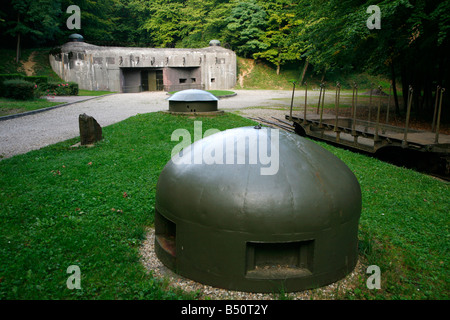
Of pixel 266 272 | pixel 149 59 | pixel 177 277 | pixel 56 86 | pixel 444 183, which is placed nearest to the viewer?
pixel 266 272

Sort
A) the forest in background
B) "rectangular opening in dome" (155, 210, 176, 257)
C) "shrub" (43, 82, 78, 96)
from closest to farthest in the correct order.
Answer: "rectangular opening in dome" (155, 210, 176, 257), the forest in background, "shrub" (43, 82, 78, 96)

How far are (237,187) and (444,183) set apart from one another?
8.07 meters

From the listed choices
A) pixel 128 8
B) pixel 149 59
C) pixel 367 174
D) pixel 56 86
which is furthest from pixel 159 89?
pixel 367 174

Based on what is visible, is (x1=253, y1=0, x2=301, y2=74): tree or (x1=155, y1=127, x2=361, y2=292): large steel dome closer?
(x1=155, y1=127, x2=361, y2=292): large steel dome

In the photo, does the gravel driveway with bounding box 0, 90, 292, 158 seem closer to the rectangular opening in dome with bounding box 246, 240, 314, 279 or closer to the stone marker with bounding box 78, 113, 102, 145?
the stone marker with bounding box 78, 113, 102, 145

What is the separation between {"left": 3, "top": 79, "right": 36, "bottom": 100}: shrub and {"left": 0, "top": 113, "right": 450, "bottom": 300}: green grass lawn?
15.0 m

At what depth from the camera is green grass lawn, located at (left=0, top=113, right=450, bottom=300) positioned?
4.29m

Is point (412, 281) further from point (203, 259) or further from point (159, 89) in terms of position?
point (159, 89)

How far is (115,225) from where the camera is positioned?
19.3 ft

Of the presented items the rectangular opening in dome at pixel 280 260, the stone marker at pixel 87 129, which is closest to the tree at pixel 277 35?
the stone marker at pixel 87 129

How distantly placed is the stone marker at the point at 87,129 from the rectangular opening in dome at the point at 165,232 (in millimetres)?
7197

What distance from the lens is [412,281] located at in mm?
4691

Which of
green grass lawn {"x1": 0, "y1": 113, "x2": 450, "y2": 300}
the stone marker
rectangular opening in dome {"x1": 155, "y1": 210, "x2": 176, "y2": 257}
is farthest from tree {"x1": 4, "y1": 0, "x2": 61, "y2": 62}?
rectangular opening in dome {"x1": 155, "y1": 210, "x2": 176, "y2": 257}
